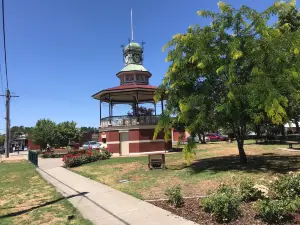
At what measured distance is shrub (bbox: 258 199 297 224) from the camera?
594 centimetres

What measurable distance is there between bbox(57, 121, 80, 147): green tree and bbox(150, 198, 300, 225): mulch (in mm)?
37354

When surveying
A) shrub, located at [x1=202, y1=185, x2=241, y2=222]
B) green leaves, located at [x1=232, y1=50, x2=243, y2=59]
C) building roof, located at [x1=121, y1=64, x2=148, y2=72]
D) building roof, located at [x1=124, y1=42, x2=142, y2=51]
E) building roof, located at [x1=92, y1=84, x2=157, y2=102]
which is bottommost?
shrub, located at [x1=202, y1=185, x2=241, y2=222]

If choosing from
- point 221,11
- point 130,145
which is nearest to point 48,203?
point 221,11

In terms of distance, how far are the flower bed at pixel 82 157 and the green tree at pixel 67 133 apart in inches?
850

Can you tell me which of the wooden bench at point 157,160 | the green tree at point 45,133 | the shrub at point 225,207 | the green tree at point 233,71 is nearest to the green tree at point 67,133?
the green tree at point 45,133

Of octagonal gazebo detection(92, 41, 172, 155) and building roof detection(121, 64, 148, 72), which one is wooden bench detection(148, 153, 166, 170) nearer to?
octagonal gazebo detection(92, 41, 172, 155)

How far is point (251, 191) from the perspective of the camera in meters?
7.64

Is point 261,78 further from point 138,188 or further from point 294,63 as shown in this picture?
point 138,188

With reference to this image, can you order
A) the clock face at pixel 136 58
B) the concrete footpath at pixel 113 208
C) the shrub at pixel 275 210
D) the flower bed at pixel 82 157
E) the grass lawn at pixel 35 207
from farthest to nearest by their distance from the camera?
the clock face at pixel 136 58, the flower bed at pixel 82 157, the grass lawn at pixel 35 207, the concrete footpath at pixel 113 208, the shrub at pixel 275 210

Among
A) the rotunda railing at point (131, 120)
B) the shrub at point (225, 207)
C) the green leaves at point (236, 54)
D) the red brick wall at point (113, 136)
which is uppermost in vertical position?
the green leaves at point (236, 54)

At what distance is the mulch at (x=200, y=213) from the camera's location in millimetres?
6302

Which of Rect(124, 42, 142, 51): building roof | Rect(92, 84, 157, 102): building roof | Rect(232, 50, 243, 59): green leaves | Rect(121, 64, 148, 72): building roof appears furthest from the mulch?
Rect(124, 42, 142, 51): building roof

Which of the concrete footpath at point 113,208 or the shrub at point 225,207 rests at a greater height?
the shrub at point 225,207

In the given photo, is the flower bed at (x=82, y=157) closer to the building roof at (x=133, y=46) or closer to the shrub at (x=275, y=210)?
the building roof at (x=133, y=46)
